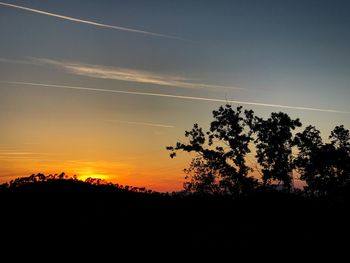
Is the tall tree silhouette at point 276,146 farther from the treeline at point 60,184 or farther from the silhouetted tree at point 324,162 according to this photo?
the treeline at point 60,184

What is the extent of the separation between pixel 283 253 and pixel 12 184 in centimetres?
1851

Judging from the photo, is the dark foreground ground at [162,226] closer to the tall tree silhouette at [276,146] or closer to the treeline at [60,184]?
the treeline at [60,184]

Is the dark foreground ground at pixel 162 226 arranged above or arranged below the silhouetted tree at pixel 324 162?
below

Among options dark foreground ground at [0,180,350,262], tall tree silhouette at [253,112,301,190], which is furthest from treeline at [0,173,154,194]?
tall tree silhouette at [253,112,301,190]

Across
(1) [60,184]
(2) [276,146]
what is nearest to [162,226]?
(1) [60,184]

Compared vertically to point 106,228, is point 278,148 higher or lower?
higher

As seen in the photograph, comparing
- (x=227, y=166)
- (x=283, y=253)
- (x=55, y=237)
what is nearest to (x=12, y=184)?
(x=55, y=237)

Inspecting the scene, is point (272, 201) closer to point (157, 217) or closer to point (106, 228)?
point (157, 217)

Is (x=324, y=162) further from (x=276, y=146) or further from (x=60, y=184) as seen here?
(x=60, y=184)

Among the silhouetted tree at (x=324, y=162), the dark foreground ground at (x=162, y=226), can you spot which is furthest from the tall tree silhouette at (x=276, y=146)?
the dark foreground ground at (x=162, y=226)

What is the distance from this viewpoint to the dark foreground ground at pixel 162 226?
18.1 m

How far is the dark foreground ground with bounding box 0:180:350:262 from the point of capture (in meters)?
18.1

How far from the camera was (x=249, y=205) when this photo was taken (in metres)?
→ 26.3

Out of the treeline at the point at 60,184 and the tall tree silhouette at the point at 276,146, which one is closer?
the treeline at the point at 60,184
